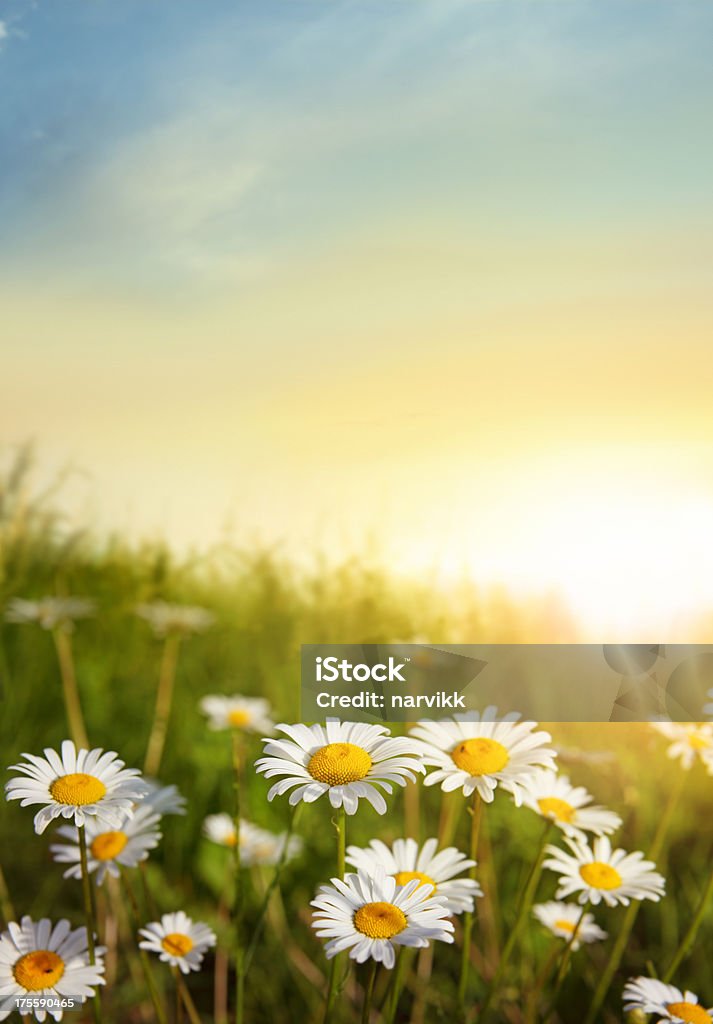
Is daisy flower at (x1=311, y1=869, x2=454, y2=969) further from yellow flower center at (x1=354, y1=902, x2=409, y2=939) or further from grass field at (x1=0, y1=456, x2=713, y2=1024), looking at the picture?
grass field at (x1=0, y1=456, x2=713, y2=1024)

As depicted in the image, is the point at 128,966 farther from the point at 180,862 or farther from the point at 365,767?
the point at 365,767

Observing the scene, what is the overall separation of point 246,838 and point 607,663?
396 millimetres

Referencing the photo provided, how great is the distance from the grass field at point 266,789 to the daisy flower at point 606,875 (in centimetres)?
9

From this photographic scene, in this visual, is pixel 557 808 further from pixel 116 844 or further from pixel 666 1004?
pixel 116 844

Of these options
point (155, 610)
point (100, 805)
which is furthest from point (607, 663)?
point (155, 610)

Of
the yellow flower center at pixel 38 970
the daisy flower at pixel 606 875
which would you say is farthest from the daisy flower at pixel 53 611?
the daisy flower at pixel 606 875

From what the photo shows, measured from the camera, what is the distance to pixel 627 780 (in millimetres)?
937

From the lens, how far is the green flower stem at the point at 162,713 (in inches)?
42.8

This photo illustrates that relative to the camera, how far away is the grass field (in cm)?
89

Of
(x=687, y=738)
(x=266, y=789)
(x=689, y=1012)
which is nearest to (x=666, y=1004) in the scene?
(x=689, y=1012)

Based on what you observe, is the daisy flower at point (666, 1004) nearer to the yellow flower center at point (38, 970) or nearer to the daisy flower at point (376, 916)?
the daisy flower at point (376, 916)

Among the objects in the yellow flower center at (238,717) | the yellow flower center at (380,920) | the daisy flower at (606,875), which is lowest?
the yellow flower center at (380,920)

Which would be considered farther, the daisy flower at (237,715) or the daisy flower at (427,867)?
the daisy flower at (237,715)

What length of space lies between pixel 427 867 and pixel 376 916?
0.33 feet
